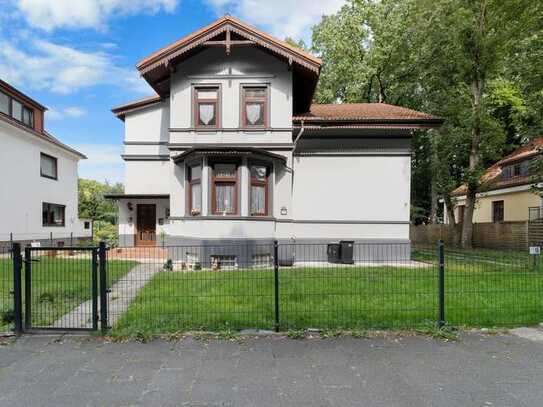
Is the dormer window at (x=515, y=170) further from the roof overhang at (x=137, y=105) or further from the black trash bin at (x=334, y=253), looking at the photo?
the roof overhang at (x=137, y=105)

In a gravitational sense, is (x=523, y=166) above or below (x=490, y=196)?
above

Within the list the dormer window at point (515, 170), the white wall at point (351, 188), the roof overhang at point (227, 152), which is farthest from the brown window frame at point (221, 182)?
the dormer window at point (515, 170)

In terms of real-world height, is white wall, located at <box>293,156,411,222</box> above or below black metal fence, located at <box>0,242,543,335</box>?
above

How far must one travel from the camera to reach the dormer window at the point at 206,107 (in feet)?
44.6

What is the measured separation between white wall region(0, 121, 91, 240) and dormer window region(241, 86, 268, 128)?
1187 cm

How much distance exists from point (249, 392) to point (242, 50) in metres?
12.4

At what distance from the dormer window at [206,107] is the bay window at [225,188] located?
177cm

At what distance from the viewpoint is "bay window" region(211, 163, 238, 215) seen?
12898 mm

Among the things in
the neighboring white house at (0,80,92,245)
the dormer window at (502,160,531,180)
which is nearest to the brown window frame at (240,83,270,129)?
the neighboring white house at (0,80,92,245)

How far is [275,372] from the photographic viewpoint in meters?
4.08

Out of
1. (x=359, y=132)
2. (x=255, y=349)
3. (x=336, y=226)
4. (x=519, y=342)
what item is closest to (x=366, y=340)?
(x=255, y=349)

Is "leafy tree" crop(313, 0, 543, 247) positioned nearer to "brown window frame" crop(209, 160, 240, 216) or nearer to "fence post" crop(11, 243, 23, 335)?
"brown window frame" crop(209, 160, 240, 216)

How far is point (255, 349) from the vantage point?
15.5 feet

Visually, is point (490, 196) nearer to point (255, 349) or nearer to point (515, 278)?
point (515, 278)
